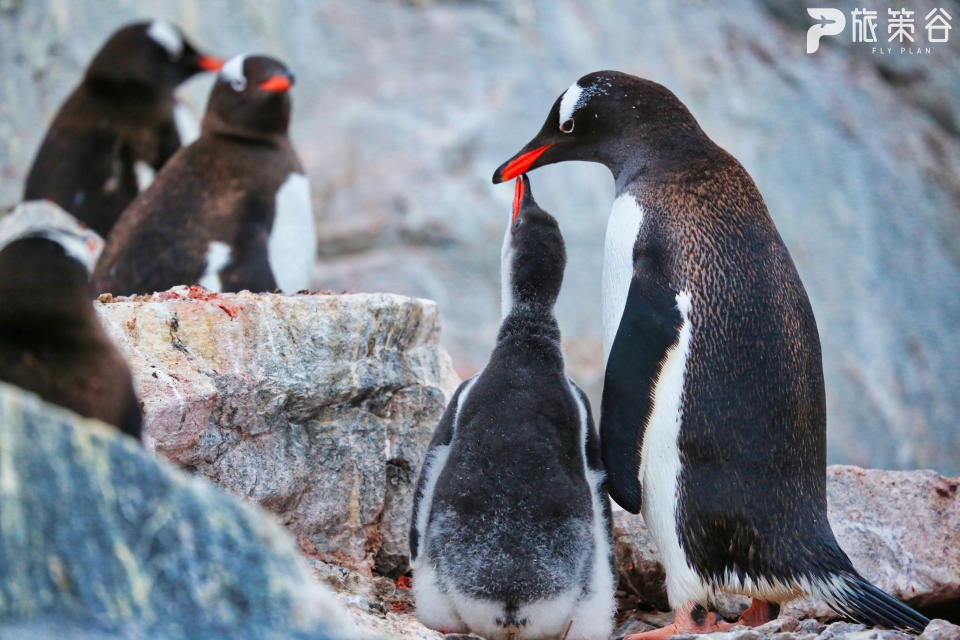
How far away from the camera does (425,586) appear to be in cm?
255

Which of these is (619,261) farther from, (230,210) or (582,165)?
(582,165)

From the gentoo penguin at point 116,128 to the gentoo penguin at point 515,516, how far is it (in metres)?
3.58

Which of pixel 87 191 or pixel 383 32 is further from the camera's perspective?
pixel 383 32

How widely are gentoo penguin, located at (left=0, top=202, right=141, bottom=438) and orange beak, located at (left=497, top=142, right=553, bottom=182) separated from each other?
1.69 metres

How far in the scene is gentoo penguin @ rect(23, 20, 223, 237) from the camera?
18.5 ft

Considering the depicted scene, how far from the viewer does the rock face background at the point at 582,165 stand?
682 cm

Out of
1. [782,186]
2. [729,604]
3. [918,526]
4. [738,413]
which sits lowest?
[729,604]

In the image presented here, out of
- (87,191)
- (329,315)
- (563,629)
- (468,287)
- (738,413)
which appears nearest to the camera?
(563,629)

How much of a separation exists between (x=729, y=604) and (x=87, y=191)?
13.1 feet

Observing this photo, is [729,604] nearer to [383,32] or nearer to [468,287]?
[468,287]

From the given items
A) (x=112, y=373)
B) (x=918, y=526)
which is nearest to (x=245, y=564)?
(x=112, y=373)

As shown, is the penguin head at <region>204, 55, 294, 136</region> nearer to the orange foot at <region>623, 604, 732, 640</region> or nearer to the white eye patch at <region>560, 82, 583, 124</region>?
the white eye patch at <region>560, 82, 583, 124</region>

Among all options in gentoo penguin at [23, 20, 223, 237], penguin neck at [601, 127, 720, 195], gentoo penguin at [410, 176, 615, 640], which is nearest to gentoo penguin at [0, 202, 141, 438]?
gentoo penguin at [410, 176, 615, 640]

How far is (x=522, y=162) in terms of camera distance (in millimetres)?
3424
